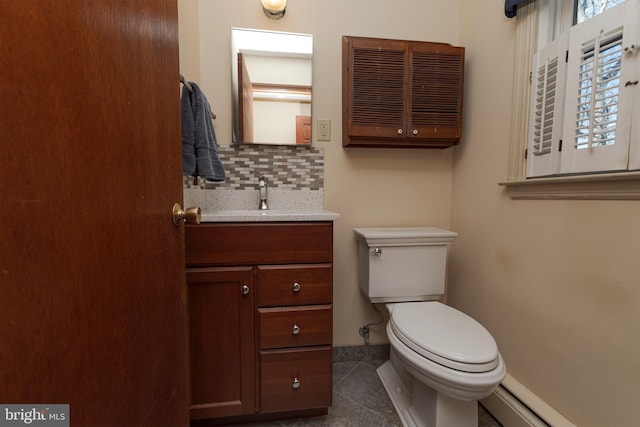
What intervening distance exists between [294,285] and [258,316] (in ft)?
0.62

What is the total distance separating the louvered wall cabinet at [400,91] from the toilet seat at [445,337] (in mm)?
883

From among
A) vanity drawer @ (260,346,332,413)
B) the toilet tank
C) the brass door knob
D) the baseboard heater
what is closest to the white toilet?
the toilet tank

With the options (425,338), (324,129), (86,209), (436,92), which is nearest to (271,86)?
(324,129)

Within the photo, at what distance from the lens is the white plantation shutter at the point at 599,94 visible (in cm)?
81

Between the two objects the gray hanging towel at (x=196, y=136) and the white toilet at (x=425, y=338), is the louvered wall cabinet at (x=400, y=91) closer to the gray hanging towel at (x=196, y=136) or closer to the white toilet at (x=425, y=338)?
the white toilet at (x=425, y=338)

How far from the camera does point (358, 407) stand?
127 centimetres

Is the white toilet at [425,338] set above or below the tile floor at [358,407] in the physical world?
above

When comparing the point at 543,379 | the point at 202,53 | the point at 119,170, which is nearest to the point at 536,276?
the point at 543,379

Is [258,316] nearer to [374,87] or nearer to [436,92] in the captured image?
[374,87]

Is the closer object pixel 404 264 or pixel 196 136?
pixel 196 136

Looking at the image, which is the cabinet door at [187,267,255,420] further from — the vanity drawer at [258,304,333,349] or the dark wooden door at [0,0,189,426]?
the dark wooden door at [0,0,189,426]

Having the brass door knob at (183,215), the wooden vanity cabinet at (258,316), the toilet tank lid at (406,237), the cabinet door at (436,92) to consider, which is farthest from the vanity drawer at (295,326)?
the cabinet door at (436,92)

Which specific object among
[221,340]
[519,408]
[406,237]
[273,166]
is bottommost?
[519,408]

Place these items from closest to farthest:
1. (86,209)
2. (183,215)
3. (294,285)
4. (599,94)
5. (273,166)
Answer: (86,209), (183,215), (599,94), (294,285), (273,166)
